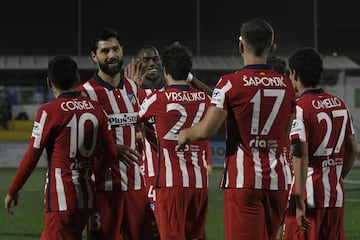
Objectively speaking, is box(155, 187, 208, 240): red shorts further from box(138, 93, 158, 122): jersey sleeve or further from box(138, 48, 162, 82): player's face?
box(138, 48, 162, 82): player's face

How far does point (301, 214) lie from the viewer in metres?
5.76

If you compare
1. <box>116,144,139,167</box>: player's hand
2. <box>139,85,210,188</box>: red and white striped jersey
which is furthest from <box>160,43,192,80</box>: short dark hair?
<box>116,144,139,167</box>: player's hand

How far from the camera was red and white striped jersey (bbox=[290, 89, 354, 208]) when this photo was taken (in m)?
6.07

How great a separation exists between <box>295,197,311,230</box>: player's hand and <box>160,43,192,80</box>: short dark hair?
1891 millimetres

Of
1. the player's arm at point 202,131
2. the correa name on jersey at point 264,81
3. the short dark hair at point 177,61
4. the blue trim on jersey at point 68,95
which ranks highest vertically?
the short dark hair at point 177,61

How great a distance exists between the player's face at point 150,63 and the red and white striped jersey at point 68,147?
1.96m

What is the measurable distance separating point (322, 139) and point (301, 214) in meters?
0.62

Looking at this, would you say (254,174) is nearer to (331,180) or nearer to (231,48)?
(331,180)

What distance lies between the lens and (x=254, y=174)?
5.61 metres

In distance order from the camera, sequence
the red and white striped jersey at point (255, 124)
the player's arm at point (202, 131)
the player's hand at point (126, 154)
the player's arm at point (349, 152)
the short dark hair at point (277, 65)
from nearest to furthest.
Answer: the player's arm at point (202, 131) → the red and white striped jersey at point (255, 124) → the player's arm at point (349, 152) → the player's hand at point (126, 154) → the short dark hair at point (277, 65)

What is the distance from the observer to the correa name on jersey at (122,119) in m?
6.68

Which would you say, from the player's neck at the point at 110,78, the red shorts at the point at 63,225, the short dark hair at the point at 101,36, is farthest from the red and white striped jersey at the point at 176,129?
the red shorts at the point at 63,225

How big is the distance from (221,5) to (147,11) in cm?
247

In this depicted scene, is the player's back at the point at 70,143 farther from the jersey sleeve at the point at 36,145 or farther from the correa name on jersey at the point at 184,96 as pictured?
the correa name on jersey at the point at 184,96
